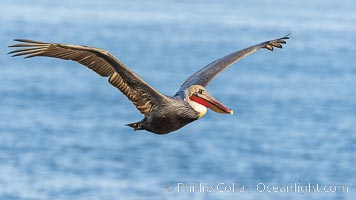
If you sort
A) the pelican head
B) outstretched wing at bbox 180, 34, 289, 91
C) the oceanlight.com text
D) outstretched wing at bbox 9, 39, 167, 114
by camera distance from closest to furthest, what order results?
outstretched wing at bbox 9, 39, 167, 114 → the pelican head → outstretched wing at bbox 180, 34, 289, 91 → the oceanlight.com text

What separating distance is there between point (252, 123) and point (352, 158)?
527 cm

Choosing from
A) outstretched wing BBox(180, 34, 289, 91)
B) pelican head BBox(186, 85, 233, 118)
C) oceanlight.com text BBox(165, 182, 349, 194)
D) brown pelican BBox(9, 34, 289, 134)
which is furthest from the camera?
oceanlight.com text BBox(165, 182, 349, 194)

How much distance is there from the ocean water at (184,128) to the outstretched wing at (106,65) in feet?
28.7

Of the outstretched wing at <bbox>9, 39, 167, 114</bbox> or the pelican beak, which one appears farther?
the pelican beak

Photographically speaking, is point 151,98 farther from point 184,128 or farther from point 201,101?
point 184,128

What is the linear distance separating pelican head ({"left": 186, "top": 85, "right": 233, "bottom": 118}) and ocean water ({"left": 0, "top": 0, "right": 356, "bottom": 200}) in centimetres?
880

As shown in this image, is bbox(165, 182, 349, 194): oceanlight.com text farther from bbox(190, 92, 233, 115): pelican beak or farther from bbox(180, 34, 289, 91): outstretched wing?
bbox(190, 92, 233, 115): pelican beak

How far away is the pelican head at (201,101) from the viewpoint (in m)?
10.5

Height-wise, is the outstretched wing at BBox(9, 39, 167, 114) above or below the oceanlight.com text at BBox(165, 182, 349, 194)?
below

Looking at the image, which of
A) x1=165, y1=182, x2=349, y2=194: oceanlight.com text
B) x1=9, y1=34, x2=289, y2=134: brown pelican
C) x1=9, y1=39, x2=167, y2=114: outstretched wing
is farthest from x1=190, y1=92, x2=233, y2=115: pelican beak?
x1=165, y1=182, x2=349, y2=194: oceanlight.com text

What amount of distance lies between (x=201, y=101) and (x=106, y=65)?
107 cm

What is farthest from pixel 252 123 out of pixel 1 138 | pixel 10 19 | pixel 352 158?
pixel 10 19

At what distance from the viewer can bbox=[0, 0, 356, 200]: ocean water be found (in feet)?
69.1

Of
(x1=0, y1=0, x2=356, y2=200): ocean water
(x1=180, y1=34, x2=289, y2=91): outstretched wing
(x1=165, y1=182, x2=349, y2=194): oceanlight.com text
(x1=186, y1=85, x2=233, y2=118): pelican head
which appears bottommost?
(x1=186, y1=85, x2=233, y2=118): pelican head
